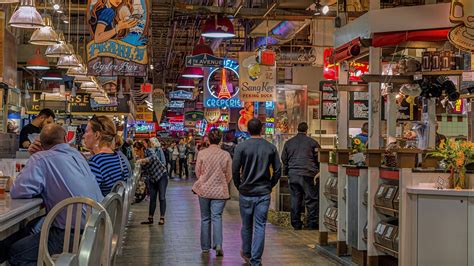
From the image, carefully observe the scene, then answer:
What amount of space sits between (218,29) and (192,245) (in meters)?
5.55

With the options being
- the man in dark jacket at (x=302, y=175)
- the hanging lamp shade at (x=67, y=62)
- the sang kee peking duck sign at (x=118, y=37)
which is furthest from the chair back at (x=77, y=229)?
the man in dark jacket at (x=302, y=175)

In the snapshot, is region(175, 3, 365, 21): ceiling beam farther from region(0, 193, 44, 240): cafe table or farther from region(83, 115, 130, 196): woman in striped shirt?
region(0, 193, 44, 240): cafe table

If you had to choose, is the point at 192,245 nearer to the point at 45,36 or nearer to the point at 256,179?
the point at 256,179

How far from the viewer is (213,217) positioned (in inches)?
395

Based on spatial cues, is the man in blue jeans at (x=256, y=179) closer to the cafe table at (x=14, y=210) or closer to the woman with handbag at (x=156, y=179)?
the cafe table at (x=14, y=210)

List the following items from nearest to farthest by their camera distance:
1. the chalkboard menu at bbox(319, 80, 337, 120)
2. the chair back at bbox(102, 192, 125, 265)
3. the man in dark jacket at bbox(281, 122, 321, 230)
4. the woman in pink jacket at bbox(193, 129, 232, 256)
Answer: the chair back at bbox(102, 192, 125, 265)
the woman in pink jacket at bbox(193, 129, 232, 256)
the man in dark jacket at bbox(281, 122, 321, 230)
the chalkboard menu at bbox(319, 80, 337, 120)

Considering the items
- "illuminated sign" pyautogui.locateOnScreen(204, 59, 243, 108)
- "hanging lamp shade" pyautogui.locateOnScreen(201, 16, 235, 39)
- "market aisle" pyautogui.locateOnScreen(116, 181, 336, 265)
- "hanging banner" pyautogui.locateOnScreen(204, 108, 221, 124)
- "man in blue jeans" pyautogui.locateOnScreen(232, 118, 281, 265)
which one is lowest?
"market aisle" pyautogui.locateOnScreen(116, 181, 336, 265)

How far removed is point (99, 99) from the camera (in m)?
22.8

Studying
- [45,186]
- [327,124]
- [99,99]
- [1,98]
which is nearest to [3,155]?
[1,98]

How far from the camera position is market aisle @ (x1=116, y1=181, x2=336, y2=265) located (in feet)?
32.1

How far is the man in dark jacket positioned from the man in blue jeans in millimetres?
4433

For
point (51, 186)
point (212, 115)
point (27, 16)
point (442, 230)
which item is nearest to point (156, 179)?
point (27, 16)

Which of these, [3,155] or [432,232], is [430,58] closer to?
[432,232]

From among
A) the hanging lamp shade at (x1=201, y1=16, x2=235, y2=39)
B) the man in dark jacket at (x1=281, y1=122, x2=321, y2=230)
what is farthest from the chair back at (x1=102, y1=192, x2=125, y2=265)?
the hanging lamp shade at (x1=201, y1=16, x2=235, y2=39)
